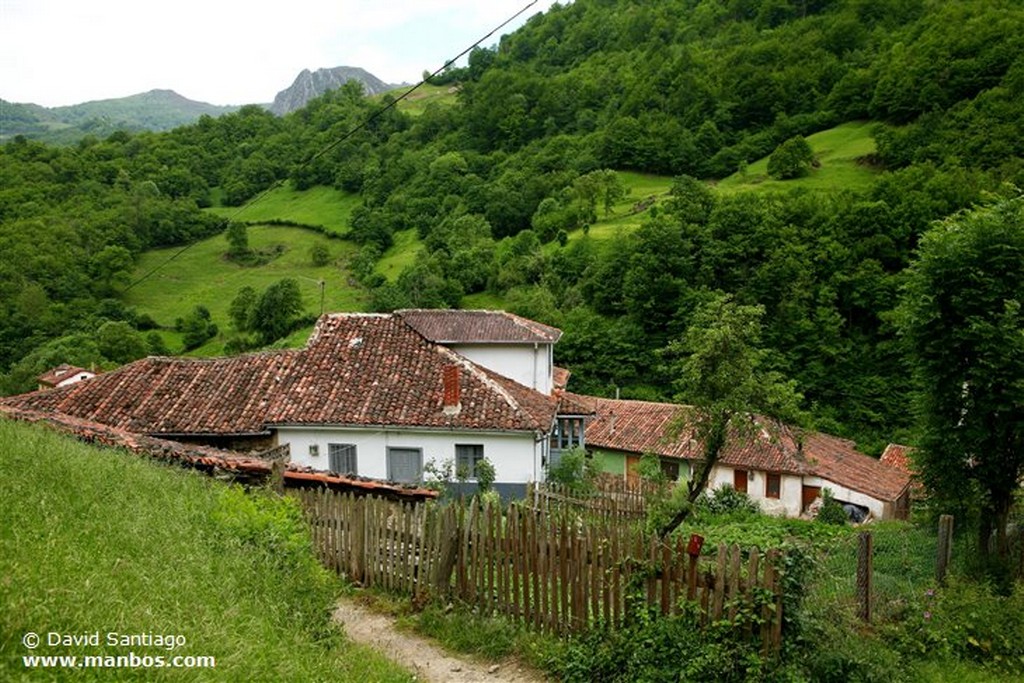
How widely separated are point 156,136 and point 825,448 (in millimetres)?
104341

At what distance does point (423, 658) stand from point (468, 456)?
11688mm

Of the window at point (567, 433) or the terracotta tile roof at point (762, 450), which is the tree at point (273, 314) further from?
the window at point (567, 433)

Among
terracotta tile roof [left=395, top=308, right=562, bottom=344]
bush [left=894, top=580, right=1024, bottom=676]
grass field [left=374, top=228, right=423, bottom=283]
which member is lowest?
bush [left=894, top=580, right=1024, bottom=676]

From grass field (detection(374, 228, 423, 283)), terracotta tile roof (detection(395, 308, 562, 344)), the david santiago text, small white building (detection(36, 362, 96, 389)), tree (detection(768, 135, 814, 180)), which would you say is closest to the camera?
the david santiago text

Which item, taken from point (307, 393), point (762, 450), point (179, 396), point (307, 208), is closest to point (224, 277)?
point (307, 208)

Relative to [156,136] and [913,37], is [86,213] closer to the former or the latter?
[156,136]

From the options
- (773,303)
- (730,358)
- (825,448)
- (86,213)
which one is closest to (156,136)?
(86,213)

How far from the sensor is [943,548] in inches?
343

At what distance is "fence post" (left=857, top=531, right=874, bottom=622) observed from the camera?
7695 mm

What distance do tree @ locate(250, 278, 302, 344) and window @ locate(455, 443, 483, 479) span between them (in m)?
42.7

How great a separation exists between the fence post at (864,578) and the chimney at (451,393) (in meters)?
11.9

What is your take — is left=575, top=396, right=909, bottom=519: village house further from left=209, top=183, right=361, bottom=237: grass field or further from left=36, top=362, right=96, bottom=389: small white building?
left=209, top=183, right=361, bottom=237: grass field

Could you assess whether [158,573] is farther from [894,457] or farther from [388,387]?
[894,457]

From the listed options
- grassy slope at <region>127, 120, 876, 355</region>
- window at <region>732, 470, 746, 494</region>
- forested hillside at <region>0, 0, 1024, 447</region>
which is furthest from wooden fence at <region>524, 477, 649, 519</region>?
grassy slope at <region>127, 120, 876, 355</region>
